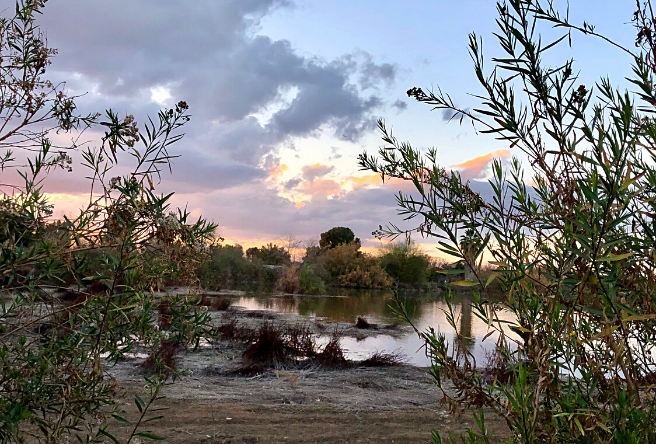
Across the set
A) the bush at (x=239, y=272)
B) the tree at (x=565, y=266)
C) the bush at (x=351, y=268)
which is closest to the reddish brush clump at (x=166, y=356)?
the tree at (x=565, y=266)

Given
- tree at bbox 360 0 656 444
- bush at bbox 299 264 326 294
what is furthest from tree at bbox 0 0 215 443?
bush at bbox 299 264 326 294

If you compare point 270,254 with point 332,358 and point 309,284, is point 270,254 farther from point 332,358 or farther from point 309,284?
point 332,358

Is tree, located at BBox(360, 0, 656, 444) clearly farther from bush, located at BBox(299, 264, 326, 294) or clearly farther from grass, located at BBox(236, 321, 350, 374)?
bush, located at BBox(299, 264, 326, 294)

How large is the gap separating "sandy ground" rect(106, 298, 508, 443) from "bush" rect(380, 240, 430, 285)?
115 feet

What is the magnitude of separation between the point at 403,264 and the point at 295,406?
39187 millimetres

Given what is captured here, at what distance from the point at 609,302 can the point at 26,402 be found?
6.04 ft

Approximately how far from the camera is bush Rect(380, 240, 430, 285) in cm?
4341

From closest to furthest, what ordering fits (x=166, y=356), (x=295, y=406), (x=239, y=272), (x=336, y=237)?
(x=295, y=406) → (x=166, y=356) → (x=239, y=272) → (x=336, y=237)

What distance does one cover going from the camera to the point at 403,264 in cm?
4425

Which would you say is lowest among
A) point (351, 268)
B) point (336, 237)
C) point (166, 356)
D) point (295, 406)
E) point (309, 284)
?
point (295, 406)

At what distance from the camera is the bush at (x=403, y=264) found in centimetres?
4341

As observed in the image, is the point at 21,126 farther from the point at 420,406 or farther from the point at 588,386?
the point at 420,406

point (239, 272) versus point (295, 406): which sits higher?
point (239, 272)

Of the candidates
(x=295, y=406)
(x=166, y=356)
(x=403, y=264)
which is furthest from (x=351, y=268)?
(x=295, y=406)
